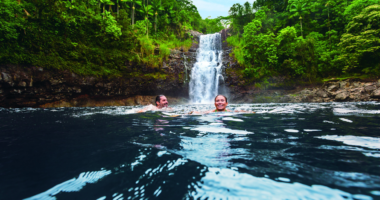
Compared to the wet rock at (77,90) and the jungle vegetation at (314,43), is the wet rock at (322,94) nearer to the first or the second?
the jungle vegetation at (314,43)

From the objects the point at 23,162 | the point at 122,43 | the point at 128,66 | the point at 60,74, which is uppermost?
the point at 122,43

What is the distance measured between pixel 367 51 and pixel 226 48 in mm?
12614

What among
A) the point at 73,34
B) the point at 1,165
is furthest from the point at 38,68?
the point at 1,165

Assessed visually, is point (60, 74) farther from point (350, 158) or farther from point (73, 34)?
point (350, 158)

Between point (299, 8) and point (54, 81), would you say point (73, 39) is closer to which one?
point (54, 81)

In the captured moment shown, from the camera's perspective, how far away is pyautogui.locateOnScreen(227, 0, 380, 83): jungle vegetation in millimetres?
15102

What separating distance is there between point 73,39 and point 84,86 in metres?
3.93

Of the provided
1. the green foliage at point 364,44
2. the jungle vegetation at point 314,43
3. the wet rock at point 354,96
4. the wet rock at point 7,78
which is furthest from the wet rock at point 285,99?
the wet rock at point 7,78

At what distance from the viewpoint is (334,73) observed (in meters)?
16.7

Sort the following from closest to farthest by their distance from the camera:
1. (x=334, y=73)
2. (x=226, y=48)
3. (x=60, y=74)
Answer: (x=60, y=74) < (x=334, y=73) < (x=226, y=48)

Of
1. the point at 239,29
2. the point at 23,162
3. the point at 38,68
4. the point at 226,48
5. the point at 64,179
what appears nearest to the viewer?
the point at 64,179

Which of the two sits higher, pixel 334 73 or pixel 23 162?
pixel 334 73

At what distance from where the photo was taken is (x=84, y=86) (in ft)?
48.3

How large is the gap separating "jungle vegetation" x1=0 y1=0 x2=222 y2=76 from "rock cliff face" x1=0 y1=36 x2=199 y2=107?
62cm
